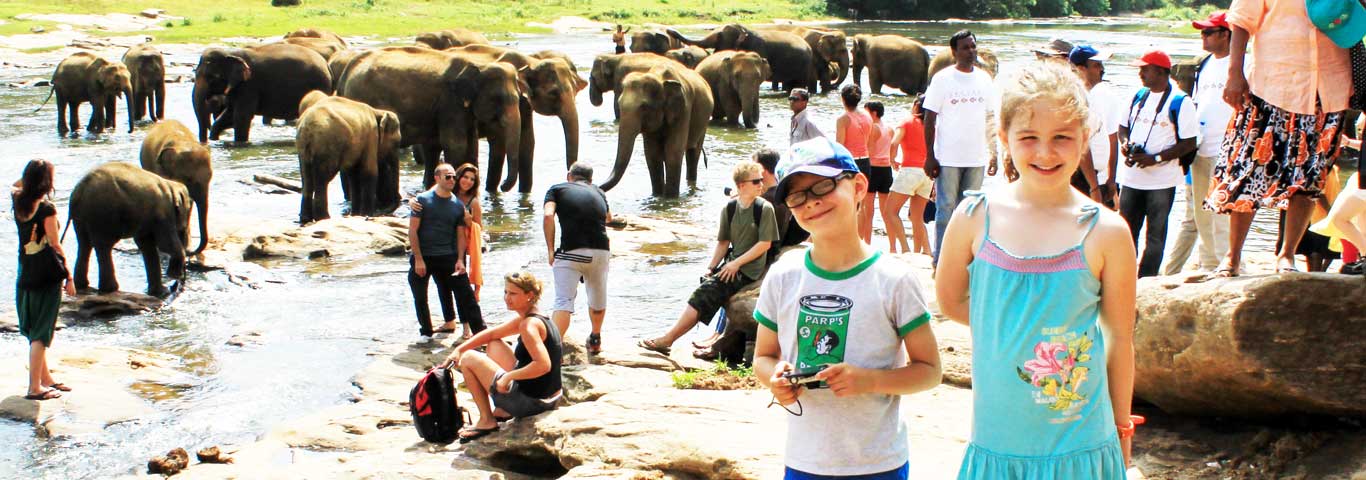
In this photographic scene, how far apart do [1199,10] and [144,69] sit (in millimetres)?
70998

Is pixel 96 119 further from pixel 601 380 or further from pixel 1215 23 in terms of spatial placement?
pixel 1215 23

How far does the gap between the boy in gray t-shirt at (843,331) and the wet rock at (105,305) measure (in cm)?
880

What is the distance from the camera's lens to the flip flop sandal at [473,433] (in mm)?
7086

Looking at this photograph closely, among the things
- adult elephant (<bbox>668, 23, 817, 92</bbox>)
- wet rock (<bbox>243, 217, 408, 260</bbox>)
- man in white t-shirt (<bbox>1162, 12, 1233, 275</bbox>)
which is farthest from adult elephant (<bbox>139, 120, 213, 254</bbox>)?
adult elephant (<bbox>668, 23, 817, 92</bbox>)

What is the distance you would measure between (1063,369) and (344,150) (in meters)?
13.1

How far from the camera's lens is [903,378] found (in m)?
3.66

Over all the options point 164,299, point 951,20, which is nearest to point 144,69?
point 164,299

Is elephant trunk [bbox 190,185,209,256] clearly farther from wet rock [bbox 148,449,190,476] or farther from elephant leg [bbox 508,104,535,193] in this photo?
wet rock [bbox 148,449,190,476]

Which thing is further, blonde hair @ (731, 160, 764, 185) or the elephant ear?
the elephant ear

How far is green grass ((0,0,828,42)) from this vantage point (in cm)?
5119

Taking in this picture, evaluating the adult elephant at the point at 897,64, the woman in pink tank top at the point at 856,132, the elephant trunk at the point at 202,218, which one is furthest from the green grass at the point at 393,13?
the woman in pink tank top at the point at 856,132

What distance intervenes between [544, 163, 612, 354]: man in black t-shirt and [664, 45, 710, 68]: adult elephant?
20694 millimetres

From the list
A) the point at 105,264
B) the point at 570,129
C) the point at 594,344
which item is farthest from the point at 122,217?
the point at 570,129

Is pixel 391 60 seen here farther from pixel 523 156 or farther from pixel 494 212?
pixel 494 212
